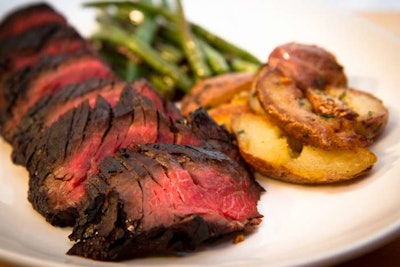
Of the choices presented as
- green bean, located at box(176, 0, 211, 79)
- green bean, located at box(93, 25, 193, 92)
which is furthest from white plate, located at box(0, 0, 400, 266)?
green bean, located at box(93, 25, 193, 92)

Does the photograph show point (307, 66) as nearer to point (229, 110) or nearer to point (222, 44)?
point (229, 110)

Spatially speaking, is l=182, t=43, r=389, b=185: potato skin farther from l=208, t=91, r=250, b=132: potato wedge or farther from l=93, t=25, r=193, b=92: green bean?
l=93, t=25, r=193, b=92: green bean

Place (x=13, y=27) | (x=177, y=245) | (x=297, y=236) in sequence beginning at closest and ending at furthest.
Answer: (x=177, y=245), (x=297, y=236), (x=13, y=27)

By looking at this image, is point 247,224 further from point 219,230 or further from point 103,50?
point 103,50

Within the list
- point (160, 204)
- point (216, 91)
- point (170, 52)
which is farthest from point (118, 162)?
point (170, 52)

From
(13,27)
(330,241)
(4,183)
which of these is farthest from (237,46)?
(330,241)

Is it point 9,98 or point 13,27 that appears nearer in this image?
point 9,98

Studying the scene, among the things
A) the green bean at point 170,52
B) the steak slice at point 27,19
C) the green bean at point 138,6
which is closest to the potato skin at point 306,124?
the green bean at point 170,52
